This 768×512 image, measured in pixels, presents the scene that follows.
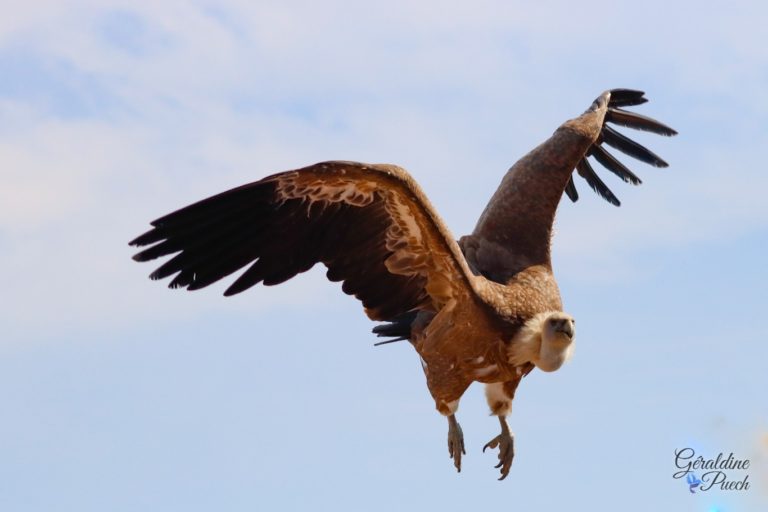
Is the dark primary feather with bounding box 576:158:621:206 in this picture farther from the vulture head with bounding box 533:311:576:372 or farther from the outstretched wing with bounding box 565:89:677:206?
the vulture head with bounding box 533:311:576:372

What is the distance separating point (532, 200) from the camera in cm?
1225

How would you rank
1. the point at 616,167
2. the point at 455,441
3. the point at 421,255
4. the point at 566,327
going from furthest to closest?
the point at 616,167
the point at 455,441
the point at 566,327
the point at 421,255

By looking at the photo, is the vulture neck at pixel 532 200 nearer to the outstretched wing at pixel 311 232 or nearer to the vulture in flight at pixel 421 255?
the vulture in flight at pixel 421 255

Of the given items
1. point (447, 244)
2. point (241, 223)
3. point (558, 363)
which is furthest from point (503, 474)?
point (241, 223)

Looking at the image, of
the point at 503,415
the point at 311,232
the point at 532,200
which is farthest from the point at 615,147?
the point at 311,232

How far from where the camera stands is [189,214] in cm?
1046

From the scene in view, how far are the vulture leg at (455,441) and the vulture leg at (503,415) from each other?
318 millimetres

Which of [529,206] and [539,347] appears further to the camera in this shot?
[529,206]

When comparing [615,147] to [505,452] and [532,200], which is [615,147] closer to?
[532,200]

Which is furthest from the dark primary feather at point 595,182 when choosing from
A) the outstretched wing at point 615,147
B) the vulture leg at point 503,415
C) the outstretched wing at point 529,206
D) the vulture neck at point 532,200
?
the vulture leg at point 503,415

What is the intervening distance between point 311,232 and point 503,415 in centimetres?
217

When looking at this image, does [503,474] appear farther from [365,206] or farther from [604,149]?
[604,149]

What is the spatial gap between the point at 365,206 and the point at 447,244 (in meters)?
0.58

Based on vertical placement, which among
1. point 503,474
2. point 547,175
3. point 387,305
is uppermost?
point 547,175
